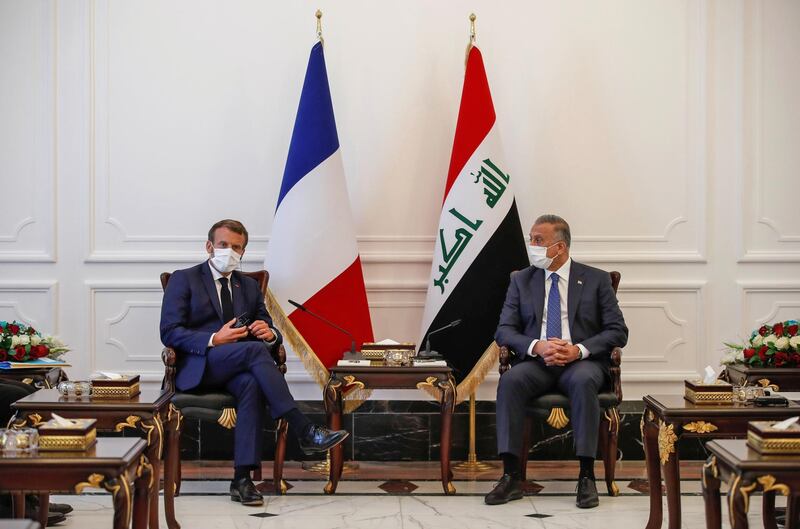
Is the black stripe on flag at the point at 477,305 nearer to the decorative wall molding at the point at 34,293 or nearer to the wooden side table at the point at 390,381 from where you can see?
the wooden side table at the point at 390,381

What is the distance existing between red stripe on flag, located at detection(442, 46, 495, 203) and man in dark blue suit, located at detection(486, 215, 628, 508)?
67 cm

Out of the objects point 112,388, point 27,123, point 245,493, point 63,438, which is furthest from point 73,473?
point 27,123

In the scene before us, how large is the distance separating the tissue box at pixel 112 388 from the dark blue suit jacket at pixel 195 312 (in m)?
0.75

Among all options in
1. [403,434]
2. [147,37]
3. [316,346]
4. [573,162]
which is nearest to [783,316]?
[573,162]

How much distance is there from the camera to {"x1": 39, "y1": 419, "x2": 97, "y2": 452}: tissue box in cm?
281

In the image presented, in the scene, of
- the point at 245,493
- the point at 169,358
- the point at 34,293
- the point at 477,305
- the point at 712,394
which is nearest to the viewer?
the point at 712,394

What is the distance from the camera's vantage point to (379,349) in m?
4.80

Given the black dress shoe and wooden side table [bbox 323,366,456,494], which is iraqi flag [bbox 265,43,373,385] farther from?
the black dress shoe

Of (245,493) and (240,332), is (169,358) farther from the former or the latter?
(245,493)

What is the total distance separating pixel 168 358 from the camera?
4.56 metres

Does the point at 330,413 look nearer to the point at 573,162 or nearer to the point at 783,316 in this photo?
the point at 573,162

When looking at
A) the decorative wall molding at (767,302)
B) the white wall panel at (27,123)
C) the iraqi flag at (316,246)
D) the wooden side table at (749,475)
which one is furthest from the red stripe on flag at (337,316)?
the wooden side table at (749,475)

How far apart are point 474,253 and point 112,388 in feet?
7.18

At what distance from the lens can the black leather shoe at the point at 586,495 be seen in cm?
434
